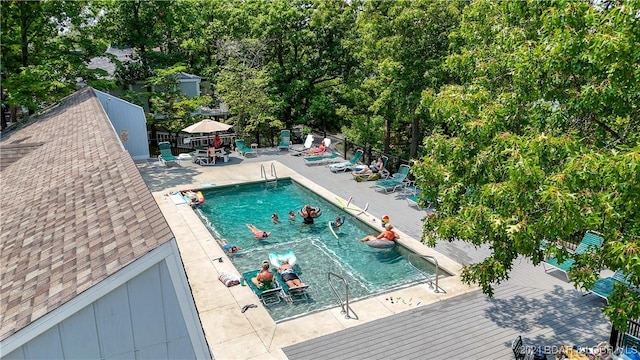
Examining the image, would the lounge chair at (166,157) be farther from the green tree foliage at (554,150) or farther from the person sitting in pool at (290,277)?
the green tree foliage at (554,150)

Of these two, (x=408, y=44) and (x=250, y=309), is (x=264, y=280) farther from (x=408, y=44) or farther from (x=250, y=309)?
(x=408, y=44)

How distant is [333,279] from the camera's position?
13.1 metres

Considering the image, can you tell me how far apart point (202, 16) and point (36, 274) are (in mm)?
35814

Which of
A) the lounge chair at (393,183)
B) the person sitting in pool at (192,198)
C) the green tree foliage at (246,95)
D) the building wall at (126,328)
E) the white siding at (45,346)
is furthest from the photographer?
the green tree foliage at (246,95)

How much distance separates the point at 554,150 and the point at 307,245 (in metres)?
9.69

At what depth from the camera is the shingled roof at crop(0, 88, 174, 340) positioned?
5230mm

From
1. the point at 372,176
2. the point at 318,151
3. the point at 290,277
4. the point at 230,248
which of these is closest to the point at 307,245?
the point at 230,248

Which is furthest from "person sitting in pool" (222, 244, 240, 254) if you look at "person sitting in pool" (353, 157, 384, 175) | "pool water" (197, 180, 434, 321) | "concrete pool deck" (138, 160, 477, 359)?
"person sitting in pool" (353, 157, 384, 175)

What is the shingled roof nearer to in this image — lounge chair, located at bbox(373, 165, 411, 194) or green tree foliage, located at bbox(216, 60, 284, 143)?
lounge chair, located at bbox(373, 165, 411, 194)

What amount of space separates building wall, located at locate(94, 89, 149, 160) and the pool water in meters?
6.30

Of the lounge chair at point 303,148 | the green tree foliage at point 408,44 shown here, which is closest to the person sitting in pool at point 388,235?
the green tree foliage at point 408,44

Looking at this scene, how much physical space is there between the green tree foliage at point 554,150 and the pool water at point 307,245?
155 inches

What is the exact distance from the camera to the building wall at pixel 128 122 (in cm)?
2306

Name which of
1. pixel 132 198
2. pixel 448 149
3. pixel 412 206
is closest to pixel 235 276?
pixel 132 198
